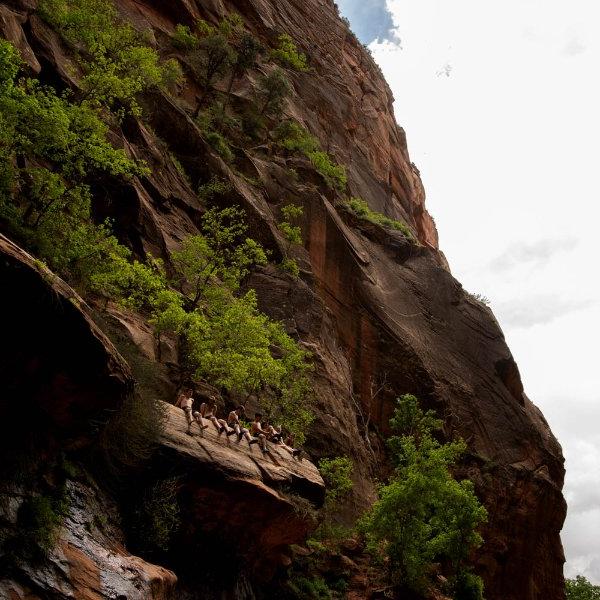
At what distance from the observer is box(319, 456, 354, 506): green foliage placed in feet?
83.6

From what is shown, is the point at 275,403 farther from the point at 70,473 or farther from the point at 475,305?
the point at 475,305

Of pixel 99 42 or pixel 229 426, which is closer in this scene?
pixel 229 426

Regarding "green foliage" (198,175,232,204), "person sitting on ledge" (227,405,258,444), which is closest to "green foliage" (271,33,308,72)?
"green foliage" (198,175,232,204)

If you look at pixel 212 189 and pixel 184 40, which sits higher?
pixel 184 40

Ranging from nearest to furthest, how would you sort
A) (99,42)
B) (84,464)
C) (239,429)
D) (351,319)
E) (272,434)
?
(84,464) → (239,429) → (272,434) → (99,42) → (351,319)

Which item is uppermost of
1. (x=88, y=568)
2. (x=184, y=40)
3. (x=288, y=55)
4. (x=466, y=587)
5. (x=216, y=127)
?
(x=288, y=55)

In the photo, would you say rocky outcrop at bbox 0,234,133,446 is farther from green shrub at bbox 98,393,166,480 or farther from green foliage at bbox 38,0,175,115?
green foliage at bbox 38,0,175,115

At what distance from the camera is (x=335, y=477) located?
25.8 m

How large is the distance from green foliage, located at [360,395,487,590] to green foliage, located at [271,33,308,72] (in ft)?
134

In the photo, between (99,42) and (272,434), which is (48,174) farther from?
(99,42)

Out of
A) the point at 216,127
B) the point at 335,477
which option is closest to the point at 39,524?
the point at 335,477

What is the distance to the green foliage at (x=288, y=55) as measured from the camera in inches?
2180

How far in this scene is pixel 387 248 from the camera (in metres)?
46.4

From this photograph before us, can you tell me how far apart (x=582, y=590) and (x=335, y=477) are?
4963 centimetres
